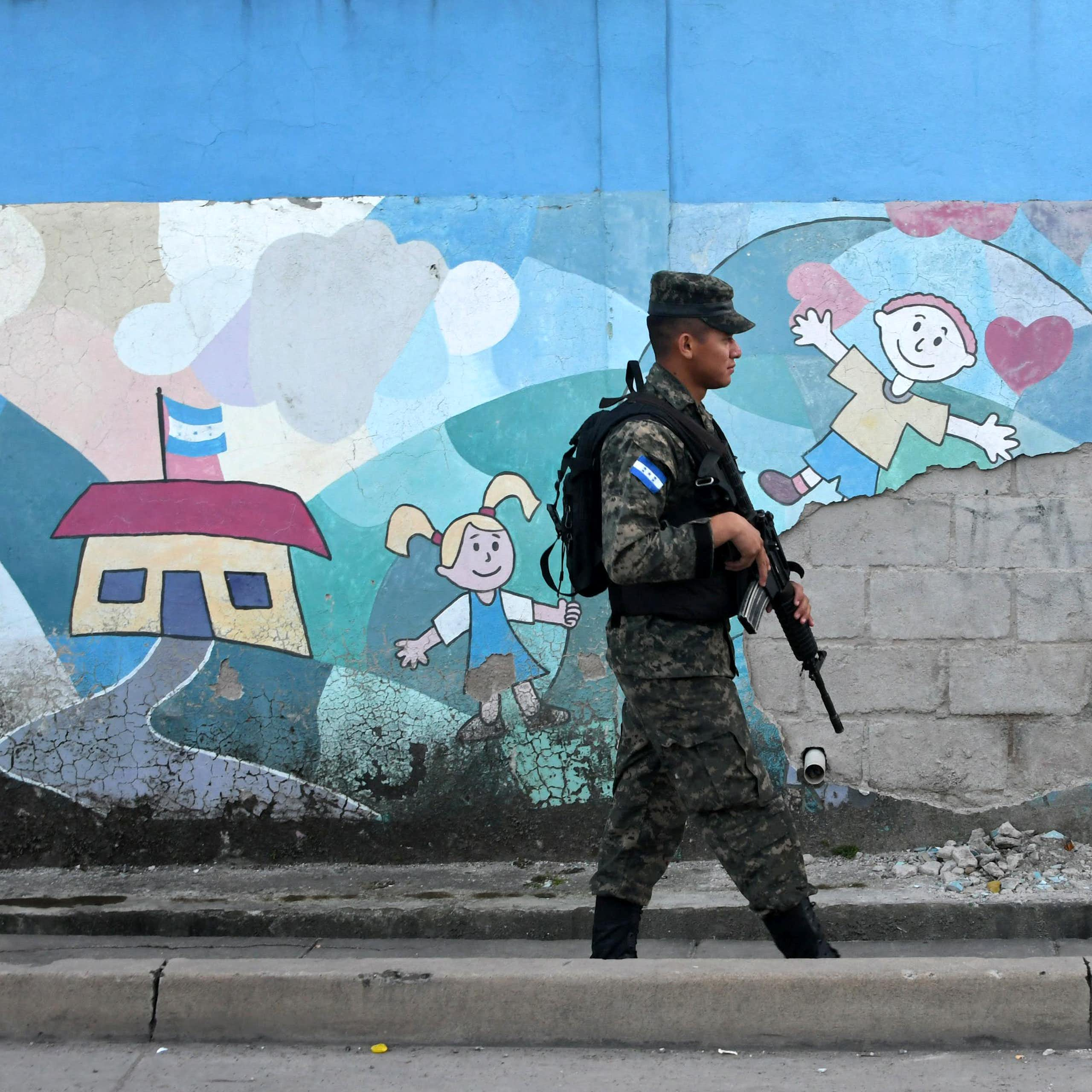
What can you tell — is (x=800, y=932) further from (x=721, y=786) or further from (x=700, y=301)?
(x=700, y=301)

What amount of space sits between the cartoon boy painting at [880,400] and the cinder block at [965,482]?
15 cm

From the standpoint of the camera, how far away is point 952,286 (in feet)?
14.8

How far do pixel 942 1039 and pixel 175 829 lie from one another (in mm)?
2774

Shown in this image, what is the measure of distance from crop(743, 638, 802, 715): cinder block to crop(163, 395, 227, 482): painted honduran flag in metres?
1.97

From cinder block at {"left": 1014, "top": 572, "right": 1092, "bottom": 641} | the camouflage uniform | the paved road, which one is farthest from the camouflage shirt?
cinder block at {"left": 1014, "top": 572, "right": 1092, "bottom": 641}

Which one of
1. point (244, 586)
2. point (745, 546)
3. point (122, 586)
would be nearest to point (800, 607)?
point (745, 546)

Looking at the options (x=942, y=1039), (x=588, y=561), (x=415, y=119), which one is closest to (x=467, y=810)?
(x=588, y=561)

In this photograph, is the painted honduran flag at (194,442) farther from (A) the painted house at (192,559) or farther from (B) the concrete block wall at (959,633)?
(B) the concrete block wall at (959,633)

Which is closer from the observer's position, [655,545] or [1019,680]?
[655,545]

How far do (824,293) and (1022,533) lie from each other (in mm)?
1073

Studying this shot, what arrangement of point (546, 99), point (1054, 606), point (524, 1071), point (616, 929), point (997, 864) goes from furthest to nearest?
1. point (546, 99)
2. point (1054, 606)
3. point (997, 864)
4. point (616, 929)
5. point (524, 1071)

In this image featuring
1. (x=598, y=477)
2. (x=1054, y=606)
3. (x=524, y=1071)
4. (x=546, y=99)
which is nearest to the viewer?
(x=524, y=1071)

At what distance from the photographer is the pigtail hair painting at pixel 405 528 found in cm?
455

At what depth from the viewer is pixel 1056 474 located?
4.46 metres
